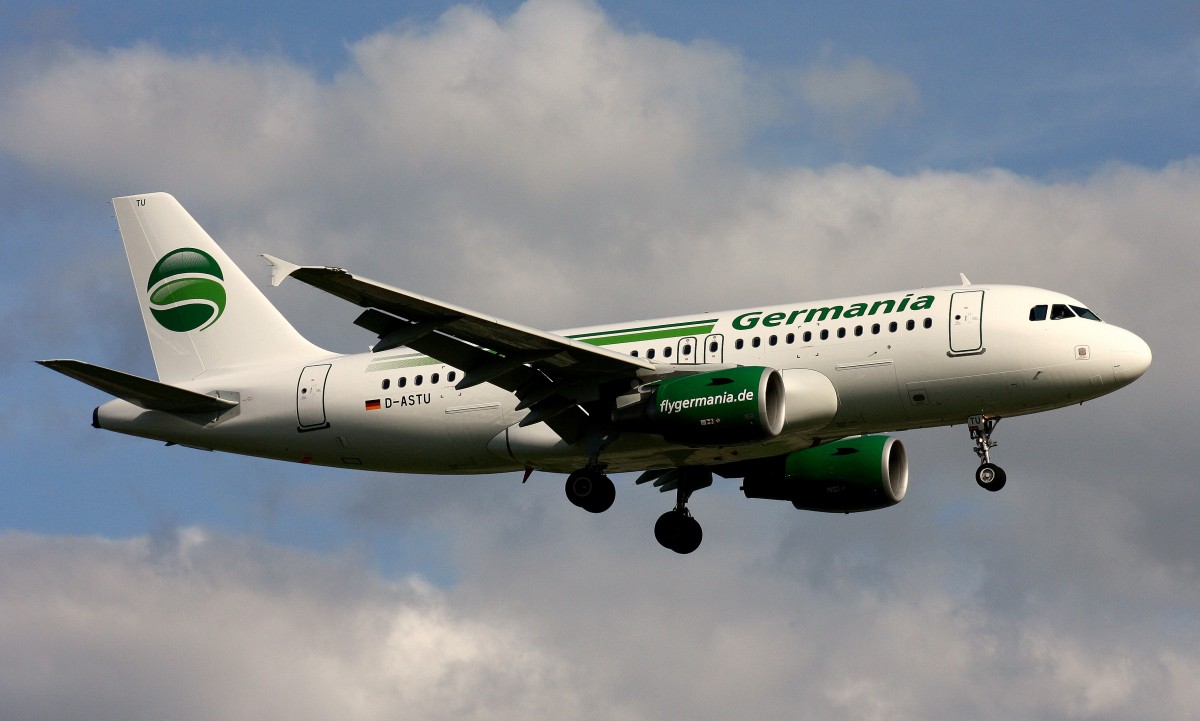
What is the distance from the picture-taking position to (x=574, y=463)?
40.1m

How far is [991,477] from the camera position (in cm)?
3747

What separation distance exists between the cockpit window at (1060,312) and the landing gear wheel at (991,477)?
11.8 ft

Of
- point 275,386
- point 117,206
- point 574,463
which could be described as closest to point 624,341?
point 574,463

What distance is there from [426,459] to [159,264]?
1109cm

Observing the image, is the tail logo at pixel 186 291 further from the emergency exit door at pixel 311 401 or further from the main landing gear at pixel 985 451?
the main landing gear at pixel 985 451

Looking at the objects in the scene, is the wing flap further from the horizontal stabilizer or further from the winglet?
the horizontal stabilizer

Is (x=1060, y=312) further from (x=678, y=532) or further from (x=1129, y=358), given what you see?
(x=678, y=532)

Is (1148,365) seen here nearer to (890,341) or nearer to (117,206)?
(890,341)

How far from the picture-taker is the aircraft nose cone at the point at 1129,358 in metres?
36.4

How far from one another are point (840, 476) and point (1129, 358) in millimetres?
8690

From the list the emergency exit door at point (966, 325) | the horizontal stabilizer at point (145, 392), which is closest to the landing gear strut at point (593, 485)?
the emergency exit door at point (966, 325)

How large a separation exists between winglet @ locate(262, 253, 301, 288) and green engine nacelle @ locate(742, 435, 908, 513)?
53.3ft

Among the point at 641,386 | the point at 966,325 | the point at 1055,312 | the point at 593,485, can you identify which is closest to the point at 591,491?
the point at 593,485

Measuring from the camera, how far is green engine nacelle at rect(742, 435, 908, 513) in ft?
140
